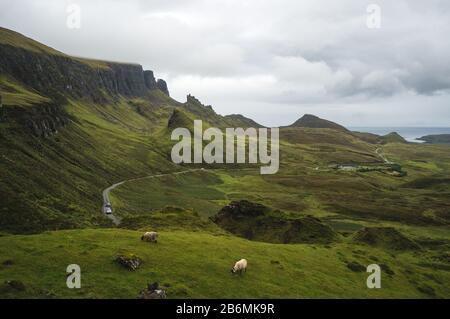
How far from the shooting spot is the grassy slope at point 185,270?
139 feet

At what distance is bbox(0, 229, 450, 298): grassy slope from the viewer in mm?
42312

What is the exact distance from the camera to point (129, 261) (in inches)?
1844

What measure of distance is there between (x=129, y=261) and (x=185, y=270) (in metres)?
5.94

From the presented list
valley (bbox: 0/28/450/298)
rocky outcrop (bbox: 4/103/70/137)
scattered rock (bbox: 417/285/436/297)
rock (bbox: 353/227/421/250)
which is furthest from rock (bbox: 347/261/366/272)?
rocky outcrop (bbox: 4/103/70/137)

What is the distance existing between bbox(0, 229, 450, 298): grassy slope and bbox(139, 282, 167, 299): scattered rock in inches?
44.4

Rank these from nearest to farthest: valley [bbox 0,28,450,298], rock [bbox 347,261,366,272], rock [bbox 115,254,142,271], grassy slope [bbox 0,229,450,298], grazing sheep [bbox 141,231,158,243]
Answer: grassy slope [bbox 0,229,450,298]
valley [bbox 0,28,450,298]
rock [bbox 115,254,142,271]
grazing sheep [bbox 141,231,158,243]
rock [bbox 347,261,366,272]

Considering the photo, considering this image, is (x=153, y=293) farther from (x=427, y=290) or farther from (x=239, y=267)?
(x=427, y=290)

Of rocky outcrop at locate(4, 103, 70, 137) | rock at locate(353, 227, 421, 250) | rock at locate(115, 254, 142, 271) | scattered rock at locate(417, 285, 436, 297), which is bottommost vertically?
scattered rock at locate(417, 285, 436, 297)

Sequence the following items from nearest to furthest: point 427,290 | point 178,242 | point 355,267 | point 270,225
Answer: point 178,242
point 355,267
point 427,290
point 270,225

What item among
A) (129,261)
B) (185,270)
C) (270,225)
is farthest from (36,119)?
(185,270)

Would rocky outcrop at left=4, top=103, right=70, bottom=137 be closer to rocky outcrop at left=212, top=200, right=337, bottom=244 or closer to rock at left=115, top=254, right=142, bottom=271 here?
rocky outcrop at left=212, top=200, right=337, bottom=244

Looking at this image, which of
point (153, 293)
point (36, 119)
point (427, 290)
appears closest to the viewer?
point (153, 293)
